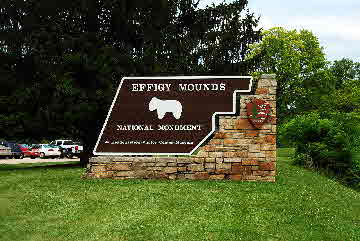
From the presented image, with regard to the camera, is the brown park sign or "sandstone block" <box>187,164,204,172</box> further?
the brown park sign

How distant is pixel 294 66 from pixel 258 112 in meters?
40.2

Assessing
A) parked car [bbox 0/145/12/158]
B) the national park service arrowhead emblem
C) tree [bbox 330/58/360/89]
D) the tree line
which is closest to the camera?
the national park service arrowhead emblem

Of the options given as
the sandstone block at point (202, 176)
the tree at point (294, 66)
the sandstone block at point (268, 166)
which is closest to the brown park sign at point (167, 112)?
the sandstone block at point (202, 176)

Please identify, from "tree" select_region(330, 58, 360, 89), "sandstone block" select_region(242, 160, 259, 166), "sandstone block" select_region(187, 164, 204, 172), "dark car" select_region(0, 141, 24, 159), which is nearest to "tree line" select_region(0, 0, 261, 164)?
"sandstone block" select_region(187, 164, 204, 172)

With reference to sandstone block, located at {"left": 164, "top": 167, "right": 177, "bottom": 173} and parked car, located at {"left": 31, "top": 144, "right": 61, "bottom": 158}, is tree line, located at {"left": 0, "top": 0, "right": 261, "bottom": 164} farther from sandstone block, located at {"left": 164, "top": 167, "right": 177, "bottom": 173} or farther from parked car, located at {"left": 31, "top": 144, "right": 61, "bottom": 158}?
parked car, located at {"left": 31, "top": 144, "right": 61, "bottom": 158}

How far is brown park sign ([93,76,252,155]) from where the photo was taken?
503 inches

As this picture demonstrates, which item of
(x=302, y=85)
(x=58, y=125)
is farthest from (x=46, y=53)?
(x=302, y=85)

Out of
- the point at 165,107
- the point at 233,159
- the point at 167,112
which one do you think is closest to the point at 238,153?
the point at 233,159

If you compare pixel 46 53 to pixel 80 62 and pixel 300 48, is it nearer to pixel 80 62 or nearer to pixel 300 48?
pixel 80 62

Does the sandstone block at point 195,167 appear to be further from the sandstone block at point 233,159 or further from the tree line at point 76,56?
the tree line at point 76,56

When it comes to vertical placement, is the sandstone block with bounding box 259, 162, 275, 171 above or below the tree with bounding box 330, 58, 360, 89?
below

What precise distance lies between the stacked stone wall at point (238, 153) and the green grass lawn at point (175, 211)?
1.77 feet

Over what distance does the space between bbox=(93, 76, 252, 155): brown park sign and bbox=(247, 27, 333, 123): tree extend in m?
38.6

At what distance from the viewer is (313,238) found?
23.2 feet
